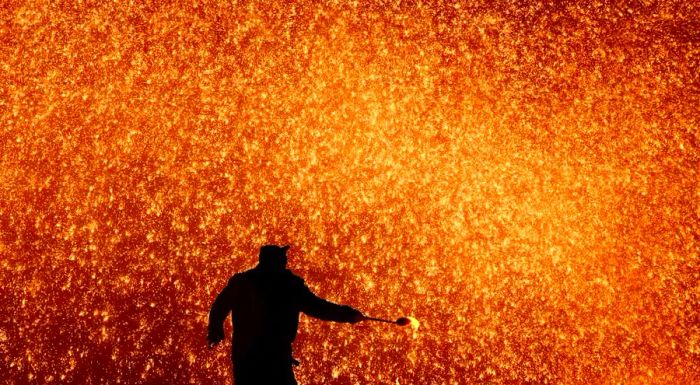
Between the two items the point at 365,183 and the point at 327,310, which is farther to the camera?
the point at 365,183

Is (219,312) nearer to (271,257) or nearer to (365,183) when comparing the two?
(271,257)

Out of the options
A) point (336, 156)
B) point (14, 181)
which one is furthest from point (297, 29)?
point (14, 181)

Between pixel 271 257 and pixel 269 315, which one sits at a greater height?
pixel 271 257

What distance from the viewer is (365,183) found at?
202 centimetres

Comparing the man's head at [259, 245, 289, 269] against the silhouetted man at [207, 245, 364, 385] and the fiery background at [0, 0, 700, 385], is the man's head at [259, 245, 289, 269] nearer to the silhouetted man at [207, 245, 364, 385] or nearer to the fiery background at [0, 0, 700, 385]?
the silhouetted man at [207, 245, 364, 385]

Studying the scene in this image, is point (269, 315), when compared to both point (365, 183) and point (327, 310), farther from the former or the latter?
point (365, 183)

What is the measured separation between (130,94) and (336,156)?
78cm

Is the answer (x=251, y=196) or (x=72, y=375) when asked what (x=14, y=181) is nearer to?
(x=72, y=375)

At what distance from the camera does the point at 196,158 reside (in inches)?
80.7

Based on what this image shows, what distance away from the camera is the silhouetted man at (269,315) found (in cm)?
118

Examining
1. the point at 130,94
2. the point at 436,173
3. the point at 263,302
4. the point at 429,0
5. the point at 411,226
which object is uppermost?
the point at 429,0

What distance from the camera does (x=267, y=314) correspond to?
46.2 inches

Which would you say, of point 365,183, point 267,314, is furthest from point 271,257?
point 365,183

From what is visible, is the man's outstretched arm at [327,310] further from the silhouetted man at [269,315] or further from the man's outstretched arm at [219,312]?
the man's outstretched arm at [219,312]
